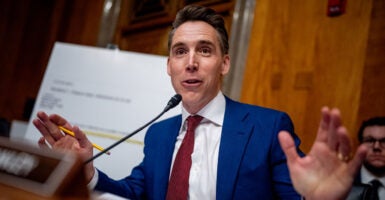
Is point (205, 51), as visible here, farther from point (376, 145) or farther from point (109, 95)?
point (376, 145)

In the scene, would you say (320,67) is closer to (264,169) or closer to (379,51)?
(379,51)

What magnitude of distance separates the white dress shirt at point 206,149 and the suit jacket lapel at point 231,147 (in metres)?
0.04

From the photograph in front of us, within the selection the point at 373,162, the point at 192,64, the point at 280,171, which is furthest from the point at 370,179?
the point at 192,64

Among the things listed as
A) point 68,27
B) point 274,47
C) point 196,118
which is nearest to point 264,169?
point 196,118

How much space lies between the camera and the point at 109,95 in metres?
2.20

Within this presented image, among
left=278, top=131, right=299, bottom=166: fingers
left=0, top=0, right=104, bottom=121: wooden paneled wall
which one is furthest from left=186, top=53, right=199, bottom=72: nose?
left=0, top=0, right=104, bottom=121: wooden paneled wall

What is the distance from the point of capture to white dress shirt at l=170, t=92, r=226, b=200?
1.28 m

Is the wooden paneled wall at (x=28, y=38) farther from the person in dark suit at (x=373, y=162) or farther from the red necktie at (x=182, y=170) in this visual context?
the person in dark suit at (x=373, y=162)

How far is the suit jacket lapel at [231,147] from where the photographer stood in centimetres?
123

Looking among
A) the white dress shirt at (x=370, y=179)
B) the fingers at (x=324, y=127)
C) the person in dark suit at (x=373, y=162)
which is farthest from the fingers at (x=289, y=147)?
the white dress shirt at (x=370, y=179)

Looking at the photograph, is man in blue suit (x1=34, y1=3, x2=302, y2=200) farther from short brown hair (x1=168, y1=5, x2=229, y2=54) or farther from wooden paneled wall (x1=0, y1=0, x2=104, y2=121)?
wooden paneled wall (x1=0, y1=0, x2=104, y2=121)

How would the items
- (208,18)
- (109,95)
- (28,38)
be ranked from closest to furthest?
(208,18)
(109,95)
(28,38)

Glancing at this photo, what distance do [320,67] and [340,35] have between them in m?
0.20

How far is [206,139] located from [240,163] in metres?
0.18
